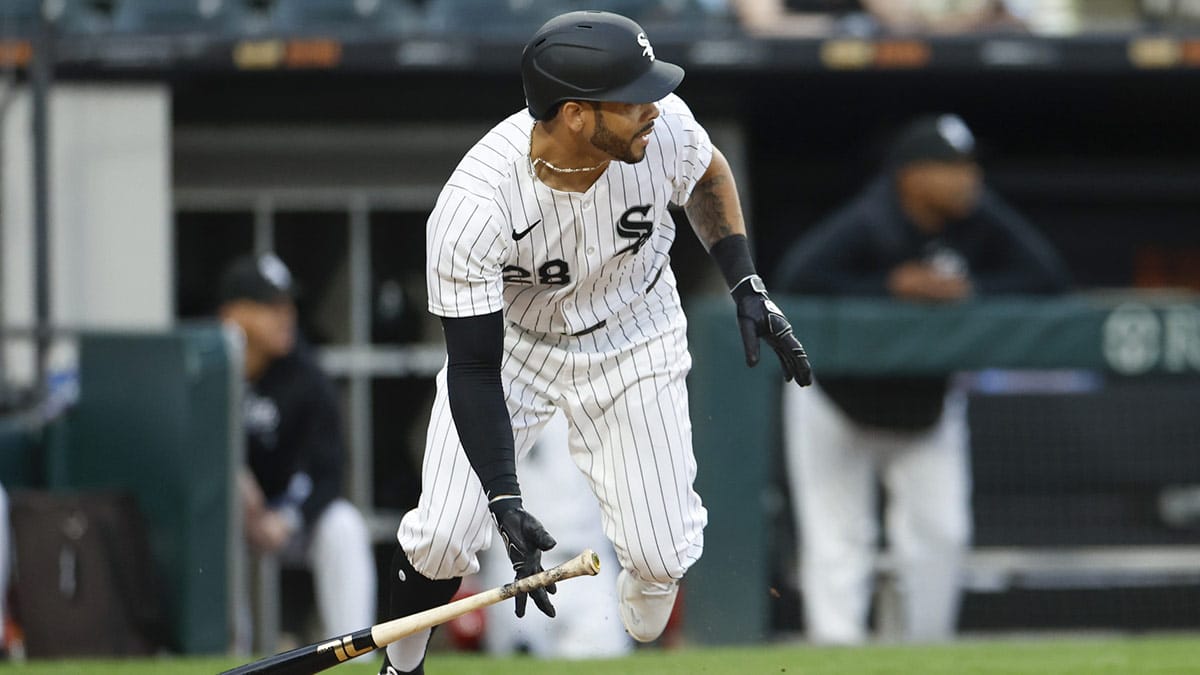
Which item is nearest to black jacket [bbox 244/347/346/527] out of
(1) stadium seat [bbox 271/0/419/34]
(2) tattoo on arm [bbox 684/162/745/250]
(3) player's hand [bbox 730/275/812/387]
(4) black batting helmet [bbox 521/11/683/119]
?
(1) stadium seat [bbox 271/0/419/34]

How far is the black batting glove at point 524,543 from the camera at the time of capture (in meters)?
3.70

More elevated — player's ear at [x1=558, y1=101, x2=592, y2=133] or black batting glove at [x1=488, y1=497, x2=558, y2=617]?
player's ear at [x1=558, y1=101, x2=592, y2=133]

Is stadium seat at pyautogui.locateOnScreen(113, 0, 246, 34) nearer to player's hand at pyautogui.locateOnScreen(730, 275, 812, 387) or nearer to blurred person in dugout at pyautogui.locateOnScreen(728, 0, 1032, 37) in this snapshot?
blurred person in dugout at pyautogui.locateOnScreen(728, 0, 1032, 37)

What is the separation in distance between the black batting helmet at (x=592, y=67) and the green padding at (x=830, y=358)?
2946mm

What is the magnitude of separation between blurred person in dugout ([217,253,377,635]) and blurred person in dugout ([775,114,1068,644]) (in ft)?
5.89

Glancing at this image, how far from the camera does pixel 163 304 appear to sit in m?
8.59

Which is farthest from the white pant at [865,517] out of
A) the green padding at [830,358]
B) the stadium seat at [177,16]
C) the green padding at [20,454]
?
the stadium seat at [177,16]

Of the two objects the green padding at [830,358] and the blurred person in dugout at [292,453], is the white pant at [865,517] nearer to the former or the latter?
the green padding at [830,358]

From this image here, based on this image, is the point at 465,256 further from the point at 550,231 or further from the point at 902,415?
the point at 902,415

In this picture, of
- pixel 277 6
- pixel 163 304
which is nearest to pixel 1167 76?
pixel 277 6

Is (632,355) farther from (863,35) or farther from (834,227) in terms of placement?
(863,35)

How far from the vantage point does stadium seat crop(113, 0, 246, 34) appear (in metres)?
8.71

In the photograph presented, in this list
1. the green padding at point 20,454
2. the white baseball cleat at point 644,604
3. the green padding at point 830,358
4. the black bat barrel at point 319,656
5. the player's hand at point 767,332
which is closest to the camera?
the black bat barrel at point 319,656

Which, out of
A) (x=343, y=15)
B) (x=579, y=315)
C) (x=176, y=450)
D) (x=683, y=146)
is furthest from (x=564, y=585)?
(x=343, y=15)
